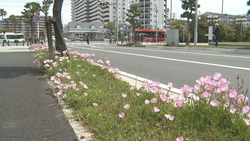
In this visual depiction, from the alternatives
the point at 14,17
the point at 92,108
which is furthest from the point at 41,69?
the point at 14,17

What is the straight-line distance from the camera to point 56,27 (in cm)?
825

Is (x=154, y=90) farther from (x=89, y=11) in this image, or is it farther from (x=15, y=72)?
(x=89, y=11)

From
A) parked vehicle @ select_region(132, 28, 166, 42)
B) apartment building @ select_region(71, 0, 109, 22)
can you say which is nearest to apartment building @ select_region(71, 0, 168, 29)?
apartment building @ select_region(71, 0, 109, 22)

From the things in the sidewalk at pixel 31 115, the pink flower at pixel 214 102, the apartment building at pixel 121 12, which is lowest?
the sidewalk at pixel 31 115

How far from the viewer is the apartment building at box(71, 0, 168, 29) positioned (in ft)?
368

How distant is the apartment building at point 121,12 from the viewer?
112m

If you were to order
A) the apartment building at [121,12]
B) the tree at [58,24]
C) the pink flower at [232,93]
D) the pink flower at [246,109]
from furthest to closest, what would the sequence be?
1. the apartment building at [121,12]
2. the tree at [58,24]
3. the pink flower at [232,93]
4. the pink flower at [246,109]

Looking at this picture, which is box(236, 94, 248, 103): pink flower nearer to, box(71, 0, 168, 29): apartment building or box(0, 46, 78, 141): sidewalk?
box(0, 46, 78, 141): sidewalk

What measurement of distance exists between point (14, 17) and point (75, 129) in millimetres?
86198

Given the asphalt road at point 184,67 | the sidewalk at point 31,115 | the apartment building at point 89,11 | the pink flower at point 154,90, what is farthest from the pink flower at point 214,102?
the apartment building at point 89,11

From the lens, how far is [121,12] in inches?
4747

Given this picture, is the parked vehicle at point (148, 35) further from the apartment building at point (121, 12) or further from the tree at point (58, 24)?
the tree at point (58, 24)

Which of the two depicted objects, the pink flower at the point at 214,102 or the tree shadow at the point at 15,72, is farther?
the tree shadow at the point at 15,72

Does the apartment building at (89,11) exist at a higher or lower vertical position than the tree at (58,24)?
higher
